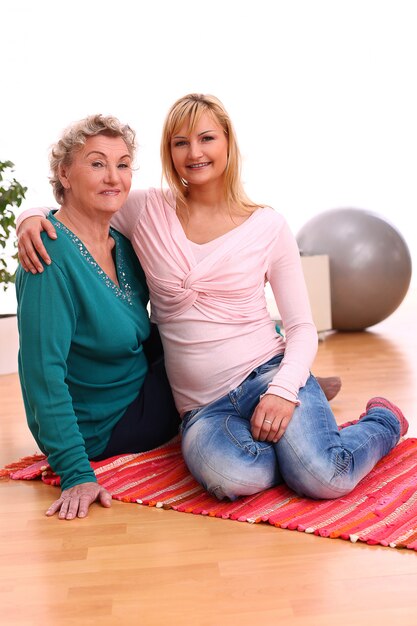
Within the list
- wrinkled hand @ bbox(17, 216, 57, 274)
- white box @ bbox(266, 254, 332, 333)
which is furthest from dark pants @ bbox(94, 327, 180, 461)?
white box @ bbox(266, 254, 332, 333)

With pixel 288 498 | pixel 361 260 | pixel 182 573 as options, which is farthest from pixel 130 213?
pixel 361 260

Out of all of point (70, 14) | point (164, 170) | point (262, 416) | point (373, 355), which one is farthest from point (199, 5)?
point (262, 416)

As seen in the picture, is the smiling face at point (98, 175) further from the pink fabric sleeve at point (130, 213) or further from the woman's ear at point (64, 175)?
the pink fabric sleeve at point (130, 213)

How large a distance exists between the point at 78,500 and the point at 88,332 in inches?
16.6

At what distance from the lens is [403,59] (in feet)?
20.3

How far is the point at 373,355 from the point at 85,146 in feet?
6.96

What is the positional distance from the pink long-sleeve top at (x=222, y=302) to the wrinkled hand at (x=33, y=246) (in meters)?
0.13

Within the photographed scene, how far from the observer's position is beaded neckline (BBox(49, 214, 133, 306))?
2.20 metres

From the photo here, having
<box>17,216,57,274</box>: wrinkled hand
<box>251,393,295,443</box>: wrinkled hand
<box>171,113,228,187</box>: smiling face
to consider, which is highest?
<box>171,113,228,187</box>: smiling face

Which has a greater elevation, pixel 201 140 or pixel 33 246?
pixel 201 140

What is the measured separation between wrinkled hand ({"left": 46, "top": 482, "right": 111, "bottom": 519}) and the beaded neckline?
1.64ft

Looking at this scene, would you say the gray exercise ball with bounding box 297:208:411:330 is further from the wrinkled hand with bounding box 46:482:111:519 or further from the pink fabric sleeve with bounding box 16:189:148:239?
the wrinkled hand with bounding box 46:482:111:519

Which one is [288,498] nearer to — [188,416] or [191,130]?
[188,416]

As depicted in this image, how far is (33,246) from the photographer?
84.0 inches
